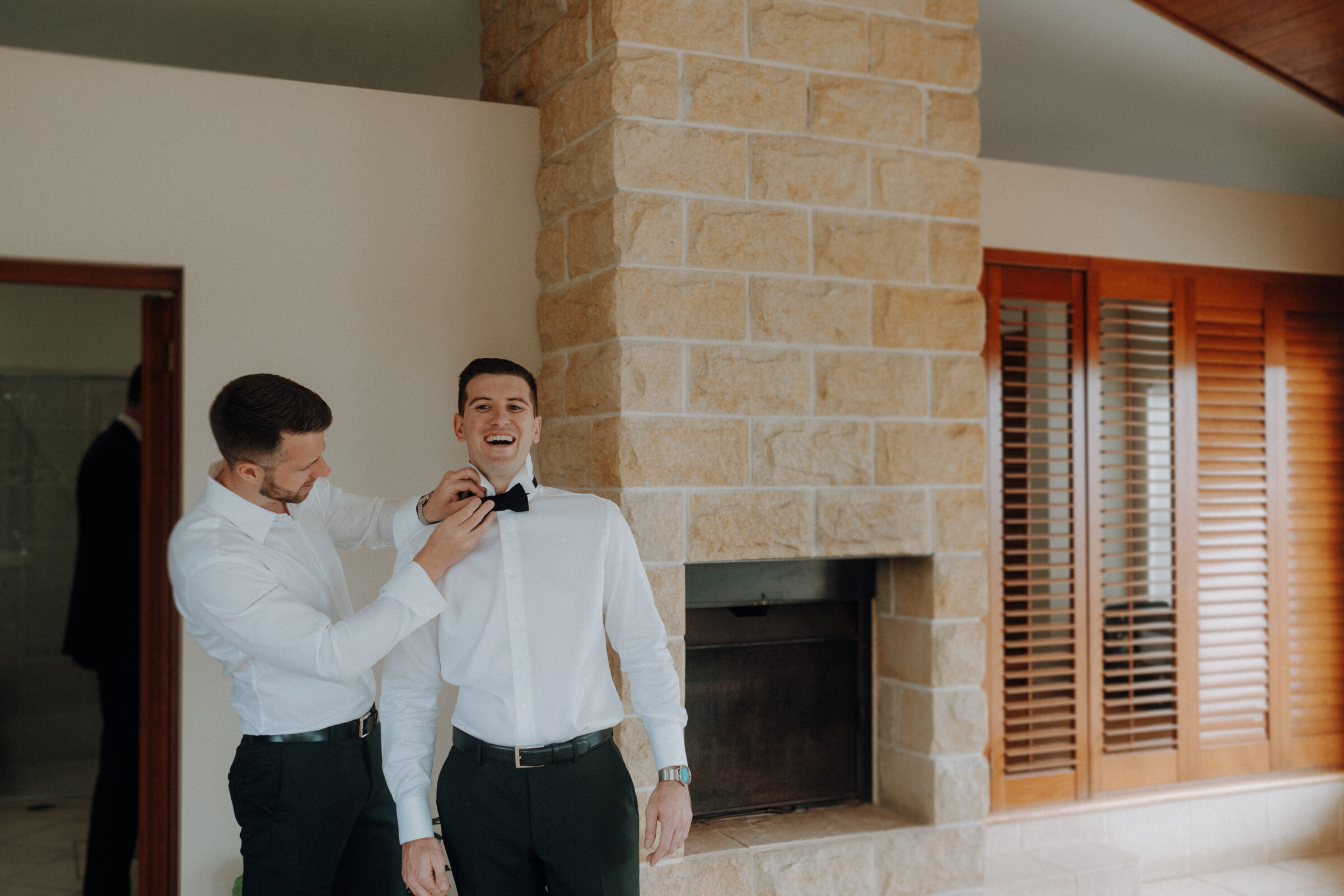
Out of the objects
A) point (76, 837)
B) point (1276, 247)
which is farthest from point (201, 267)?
point (1276, 247)

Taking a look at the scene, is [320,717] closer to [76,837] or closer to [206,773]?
[206,773]

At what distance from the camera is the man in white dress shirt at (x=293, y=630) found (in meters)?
1.91

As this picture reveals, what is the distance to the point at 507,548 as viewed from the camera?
77.8 inches

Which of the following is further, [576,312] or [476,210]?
[476,210]

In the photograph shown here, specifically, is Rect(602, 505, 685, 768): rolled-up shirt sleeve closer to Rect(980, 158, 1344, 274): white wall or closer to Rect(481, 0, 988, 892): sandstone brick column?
Rect(481, 0, 988, 892): sandstone brick column

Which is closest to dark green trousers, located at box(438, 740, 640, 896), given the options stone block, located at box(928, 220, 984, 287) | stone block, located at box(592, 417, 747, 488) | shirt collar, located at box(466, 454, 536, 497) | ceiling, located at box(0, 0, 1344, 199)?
shirt collar, located at box(466, 454, 536, 497)

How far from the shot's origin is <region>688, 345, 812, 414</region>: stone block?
8.86 feet

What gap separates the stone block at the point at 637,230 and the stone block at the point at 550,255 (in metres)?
0.21

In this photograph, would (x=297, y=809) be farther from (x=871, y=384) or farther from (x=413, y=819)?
(x=871, y=384)

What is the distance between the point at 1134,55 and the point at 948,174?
1.76 meters

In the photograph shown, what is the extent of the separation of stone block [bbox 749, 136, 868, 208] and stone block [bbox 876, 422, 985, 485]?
0.62 m

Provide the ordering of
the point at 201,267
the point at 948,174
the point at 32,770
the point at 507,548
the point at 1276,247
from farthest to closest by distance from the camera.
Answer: the point at 32,770 < the point at 1276,247 < the point at 948,174 < the point at 201,267 < the point at 507,548

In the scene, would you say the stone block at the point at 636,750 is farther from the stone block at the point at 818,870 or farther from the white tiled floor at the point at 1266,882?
the white tiled floor at the point at 1266,882

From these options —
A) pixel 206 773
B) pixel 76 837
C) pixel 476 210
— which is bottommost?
pixel 76 837
